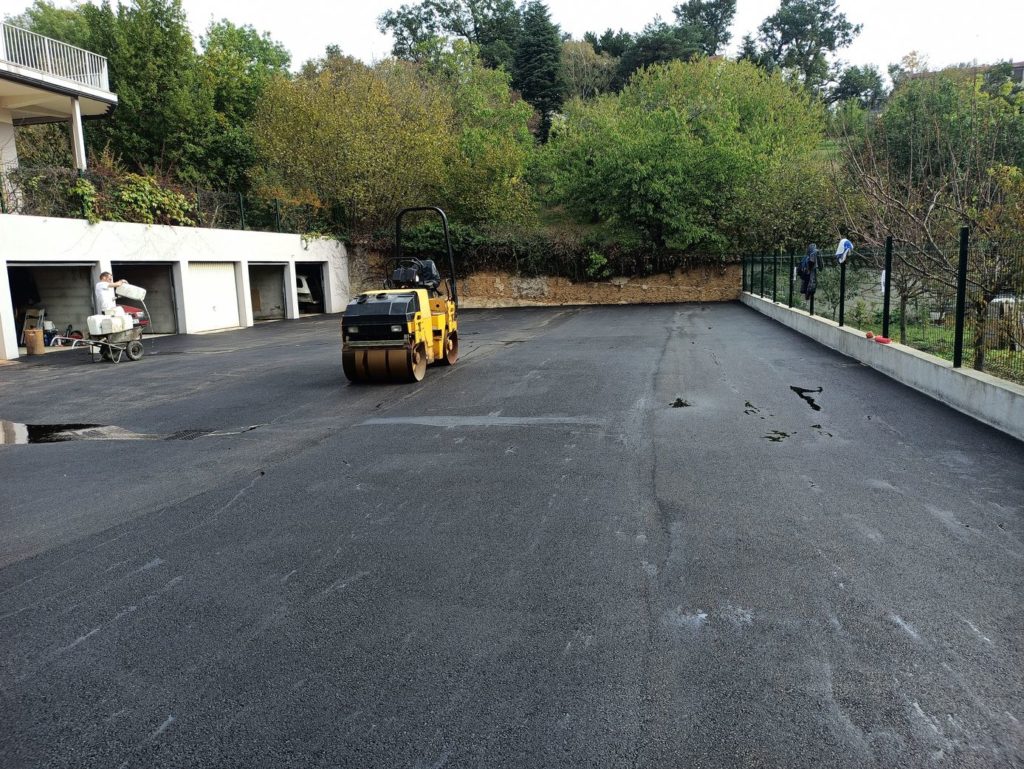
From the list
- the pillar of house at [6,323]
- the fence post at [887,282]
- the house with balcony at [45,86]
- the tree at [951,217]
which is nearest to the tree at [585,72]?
A: the tree at [951,217]

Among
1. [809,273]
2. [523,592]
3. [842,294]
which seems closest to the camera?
[523,592]

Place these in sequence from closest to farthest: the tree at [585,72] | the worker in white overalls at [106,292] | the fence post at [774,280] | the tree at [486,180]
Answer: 1. the worker in white overalls at [106,292]
2. the fence post at [774,280]
3. the tree at [486,180]
4. the tree at [585,72]

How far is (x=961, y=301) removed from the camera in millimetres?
8711

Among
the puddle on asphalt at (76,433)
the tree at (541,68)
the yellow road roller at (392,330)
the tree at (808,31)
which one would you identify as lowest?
the puddle on asphalt at (76,433)

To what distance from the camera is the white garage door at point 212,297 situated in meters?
24.0

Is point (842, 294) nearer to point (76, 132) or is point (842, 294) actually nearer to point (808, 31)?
point (76, 132)

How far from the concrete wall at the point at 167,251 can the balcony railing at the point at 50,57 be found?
5.35m

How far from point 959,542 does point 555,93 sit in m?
57.2

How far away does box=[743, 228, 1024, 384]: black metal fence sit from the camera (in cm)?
841

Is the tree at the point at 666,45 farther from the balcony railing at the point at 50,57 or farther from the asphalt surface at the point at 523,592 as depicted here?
the asphalt surface at the point at 523,592

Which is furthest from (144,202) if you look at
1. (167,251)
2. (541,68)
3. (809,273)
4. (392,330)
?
(541,68)

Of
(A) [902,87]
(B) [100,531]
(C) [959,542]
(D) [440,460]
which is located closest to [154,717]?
(B) [100,531]

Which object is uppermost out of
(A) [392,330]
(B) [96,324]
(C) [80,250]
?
(C) [80,250]

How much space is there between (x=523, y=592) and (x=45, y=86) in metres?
23.8
